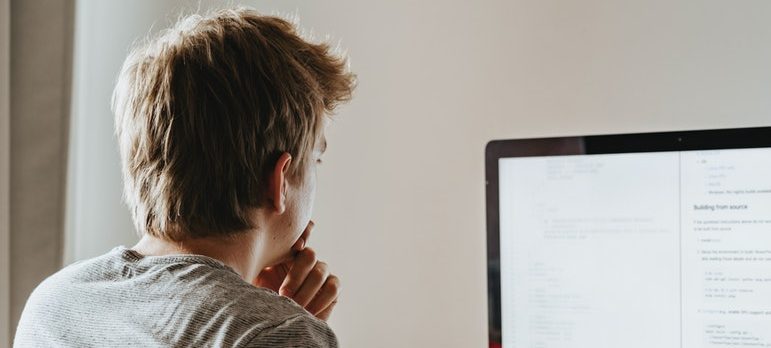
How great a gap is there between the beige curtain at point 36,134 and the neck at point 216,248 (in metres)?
0.67

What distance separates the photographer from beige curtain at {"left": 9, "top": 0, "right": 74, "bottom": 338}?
1.43 metres

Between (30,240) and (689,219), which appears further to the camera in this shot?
(30,240)

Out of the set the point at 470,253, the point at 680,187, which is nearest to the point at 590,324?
the point at 680,187

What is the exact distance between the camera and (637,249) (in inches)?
44.1

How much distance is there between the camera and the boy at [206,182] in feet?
2.28

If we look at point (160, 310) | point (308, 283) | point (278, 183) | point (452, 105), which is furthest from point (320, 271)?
point (452, 105)

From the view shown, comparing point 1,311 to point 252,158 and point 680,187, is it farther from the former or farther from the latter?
point 680,187

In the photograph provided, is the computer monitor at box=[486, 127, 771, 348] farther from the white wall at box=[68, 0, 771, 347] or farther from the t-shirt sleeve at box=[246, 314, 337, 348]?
the t-shirt sleeve at box=[246, 314, 337, 348]

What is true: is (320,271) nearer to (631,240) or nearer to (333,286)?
(333,286)

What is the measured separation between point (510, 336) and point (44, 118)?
0.84 m

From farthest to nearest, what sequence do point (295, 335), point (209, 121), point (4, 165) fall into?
point (4, 165) < point (209, 121) < point (295, 335)

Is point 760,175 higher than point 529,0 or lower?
lower

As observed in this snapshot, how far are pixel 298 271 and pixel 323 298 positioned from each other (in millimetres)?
49

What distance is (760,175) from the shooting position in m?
1.07
